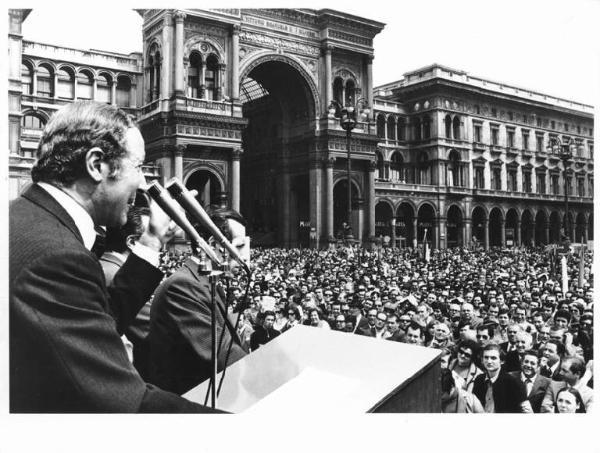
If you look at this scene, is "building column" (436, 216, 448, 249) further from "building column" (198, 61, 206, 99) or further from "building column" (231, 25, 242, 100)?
"building column" (198, 61, 206, 99)

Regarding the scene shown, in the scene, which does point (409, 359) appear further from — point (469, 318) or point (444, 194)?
point (444, 194)

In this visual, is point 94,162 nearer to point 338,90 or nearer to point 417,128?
point 417,128

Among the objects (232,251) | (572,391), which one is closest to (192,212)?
(232,251)

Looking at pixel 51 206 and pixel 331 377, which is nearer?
pixel 51 206

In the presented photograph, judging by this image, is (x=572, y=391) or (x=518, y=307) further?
(x=518, y=307)

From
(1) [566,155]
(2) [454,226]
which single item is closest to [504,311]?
(1) [566,155]
